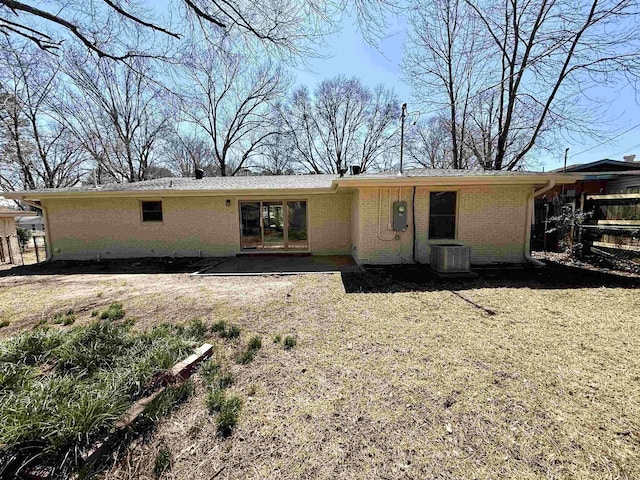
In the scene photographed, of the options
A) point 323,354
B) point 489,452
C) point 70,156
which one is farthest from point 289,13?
point 70,156

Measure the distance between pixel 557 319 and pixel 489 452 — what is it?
10.4 ft

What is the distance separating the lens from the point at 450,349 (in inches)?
125

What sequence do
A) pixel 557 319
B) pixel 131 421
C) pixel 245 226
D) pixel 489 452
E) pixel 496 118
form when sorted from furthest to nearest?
pixel 496 118 → pixel 245 226 → pixel 557 319 → pixel 131 421 → pixel 489 452

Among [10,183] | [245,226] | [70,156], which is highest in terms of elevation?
[70,156]

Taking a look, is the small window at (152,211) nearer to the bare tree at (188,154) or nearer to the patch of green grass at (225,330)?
the patch of green grass at (225,330)

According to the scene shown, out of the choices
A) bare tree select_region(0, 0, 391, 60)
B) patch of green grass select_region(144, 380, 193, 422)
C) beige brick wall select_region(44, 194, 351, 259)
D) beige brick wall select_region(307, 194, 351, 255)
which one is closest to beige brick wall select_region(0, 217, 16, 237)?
beige brick wall select_region(44, 194, 351, 259)

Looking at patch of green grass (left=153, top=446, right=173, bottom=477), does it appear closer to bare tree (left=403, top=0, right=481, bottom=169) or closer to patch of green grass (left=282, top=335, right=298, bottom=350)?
patch of green grass (left=282, top=335, right=298, bottom=350)

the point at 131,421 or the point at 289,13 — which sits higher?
the point at 289,13

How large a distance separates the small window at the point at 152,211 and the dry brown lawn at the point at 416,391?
5272 millimetres

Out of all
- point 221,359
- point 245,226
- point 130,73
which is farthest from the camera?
point 245,226

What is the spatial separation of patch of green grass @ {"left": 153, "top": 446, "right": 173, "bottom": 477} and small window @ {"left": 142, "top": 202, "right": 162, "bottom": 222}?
30.4 ft

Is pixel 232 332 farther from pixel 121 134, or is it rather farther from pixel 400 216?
pixel 121 134

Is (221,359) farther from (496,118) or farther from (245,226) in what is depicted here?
(496,118)

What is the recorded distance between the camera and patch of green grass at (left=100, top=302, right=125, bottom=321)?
4275mm
